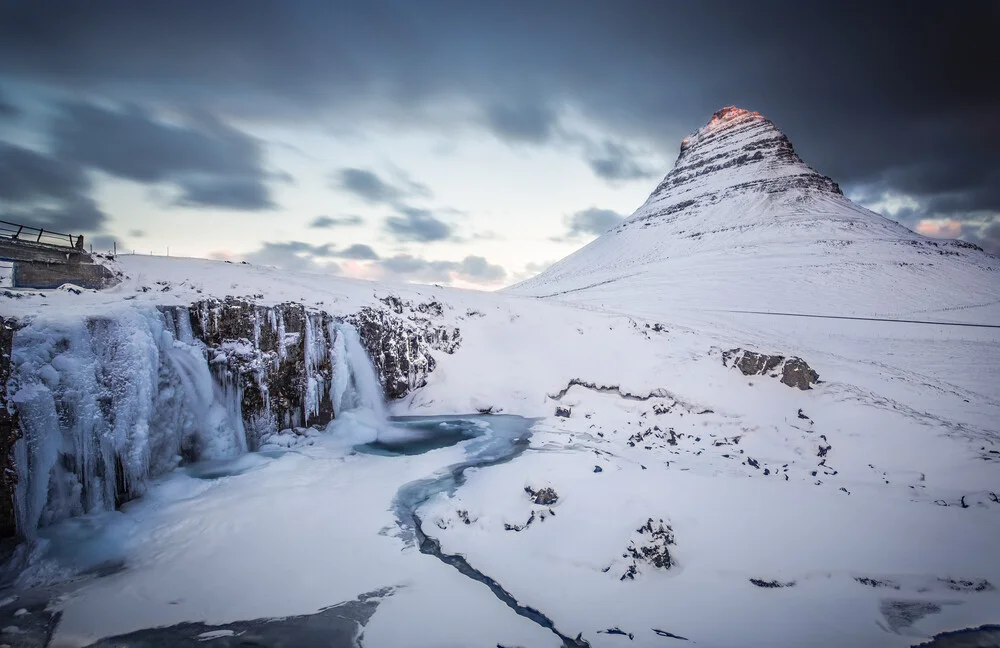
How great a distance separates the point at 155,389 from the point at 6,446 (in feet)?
10.3

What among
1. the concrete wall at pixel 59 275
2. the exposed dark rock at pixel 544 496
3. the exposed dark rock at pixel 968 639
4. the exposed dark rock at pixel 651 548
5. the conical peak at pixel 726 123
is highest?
the conical peak at pixel 726 123

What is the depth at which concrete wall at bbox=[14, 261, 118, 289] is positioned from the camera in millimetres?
13172

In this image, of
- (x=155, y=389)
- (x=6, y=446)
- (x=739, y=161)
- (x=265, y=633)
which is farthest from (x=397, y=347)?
(x=739, y=161)

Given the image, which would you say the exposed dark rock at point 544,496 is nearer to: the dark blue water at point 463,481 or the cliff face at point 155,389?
the dark blue water at point 463,481

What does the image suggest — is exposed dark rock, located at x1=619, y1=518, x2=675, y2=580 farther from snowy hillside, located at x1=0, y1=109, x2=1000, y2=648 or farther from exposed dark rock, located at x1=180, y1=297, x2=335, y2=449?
Answer: exposed dark rock, located at x1=180, y1=297, x2=335, y2=449

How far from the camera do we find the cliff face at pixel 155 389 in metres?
8.79

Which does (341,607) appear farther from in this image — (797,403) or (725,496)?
(797,403)

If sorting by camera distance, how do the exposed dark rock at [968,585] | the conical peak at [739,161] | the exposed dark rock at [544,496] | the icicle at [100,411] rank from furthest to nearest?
the conical peak at [739,161] → the exposed dark rock at [544,496] → the icicle at [100,411] → the exposed dark rock at [968,585]

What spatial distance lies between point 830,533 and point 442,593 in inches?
324

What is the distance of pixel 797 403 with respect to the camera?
17.8 meters

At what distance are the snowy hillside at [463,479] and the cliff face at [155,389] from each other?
63 millimetres

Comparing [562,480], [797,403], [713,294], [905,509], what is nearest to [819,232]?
[713,294]

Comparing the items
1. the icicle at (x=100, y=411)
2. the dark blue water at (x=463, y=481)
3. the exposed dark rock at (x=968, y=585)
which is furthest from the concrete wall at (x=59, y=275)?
the exposed dark rock at (x=968, y=585)

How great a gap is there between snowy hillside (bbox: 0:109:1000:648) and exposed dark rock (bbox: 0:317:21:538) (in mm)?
116
